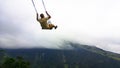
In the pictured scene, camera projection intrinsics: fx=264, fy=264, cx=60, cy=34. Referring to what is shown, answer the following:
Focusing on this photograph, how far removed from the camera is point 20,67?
10075 centimetres

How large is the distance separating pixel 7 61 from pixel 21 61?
5.71 meters

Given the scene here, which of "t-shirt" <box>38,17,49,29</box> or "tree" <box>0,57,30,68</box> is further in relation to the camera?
"tree" <box>0,57,30,68</box>

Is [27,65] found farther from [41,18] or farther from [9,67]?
[41,18]

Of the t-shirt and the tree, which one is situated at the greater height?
the tree

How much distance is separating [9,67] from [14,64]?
7.19 ft

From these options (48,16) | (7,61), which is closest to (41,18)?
(48,16)

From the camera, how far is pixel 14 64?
101 m

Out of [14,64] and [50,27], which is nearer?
[50,27]

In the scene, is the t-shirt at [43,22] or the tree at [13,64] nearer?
the t-shirt at [43,22]

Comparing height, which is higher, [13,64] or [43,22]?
[13,64]

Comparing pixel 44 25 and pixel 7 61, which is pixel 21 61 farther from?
pixel 44 25

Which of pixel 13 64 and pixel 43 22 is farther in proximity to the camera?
pixel 13 64

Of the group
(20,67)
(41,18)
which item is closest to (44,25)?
(41,18)

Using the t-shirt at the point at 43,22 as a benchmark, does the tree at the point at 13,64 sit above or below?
above
